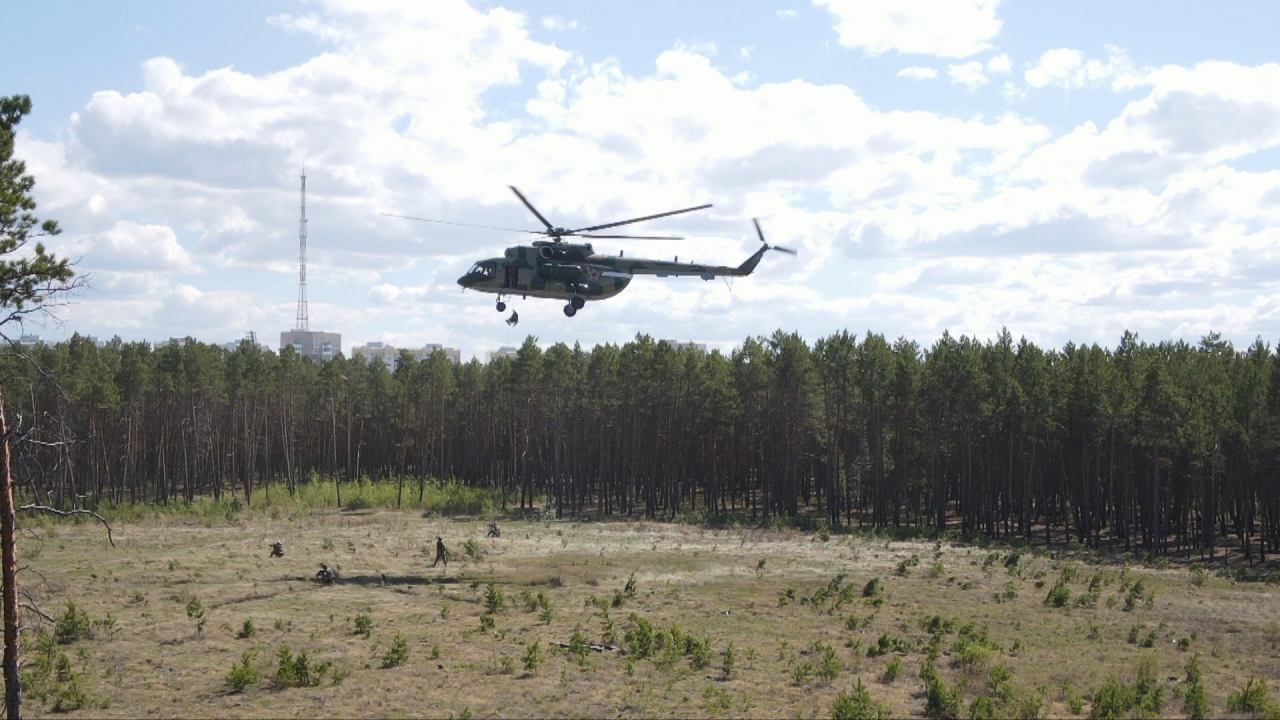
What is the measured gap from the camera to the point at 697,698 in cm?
2016

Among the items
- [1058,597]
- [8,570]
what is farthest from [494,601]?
[1058,597]

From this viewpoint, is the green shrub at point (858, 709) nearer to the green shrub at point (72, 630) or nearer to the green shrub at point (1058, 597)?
the green shrub at point (1058, 597)

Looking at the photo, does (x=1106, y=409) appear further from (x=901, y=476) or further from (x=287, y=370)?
(x=287, y=370)

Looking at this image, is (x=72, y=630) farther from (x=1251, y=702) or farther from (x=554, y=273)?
(x=1251, y=702)

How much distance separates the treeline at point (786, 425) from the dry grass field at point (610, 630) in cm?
968

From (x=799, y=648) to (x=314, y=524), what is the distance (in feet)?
127

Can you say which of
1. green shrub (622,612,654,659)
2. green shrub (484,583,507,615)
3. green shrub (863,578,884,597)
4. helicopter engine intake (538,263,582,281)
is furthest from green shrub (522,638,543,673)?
green shrub (863,578,884,597)

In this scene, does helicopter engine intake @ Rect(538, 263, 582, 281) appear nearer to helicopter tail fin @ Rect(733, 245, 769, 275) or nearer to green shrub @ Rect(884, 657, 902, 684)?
helicopter tail fin @ Rect(733, 245, 769, 275)

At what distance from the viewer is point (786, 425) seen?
64.9m

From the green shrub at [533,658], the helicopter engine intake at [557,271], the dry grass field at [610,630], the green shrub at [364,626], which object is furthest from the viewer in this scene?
the helicopter engine intake at [557,271]

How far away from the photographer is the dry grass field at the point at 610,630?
1980 cm

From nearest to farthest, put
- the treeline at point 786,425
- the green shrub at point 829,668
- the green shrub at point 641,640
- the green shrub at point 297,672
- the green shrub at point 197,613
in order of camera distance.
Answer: the green shrub at point 297,672 < the green shrub at point 829,668 < the green shrub at point 641,640 < the green shrub at point 197,613 < the treeline at point 786,425

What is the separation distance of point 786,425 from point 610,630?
132 feet

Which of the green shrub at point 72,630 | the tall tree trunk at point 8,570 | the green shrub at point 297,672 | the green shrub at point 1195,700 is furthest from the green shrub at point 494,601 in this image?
the green shrub at point 1195,700
